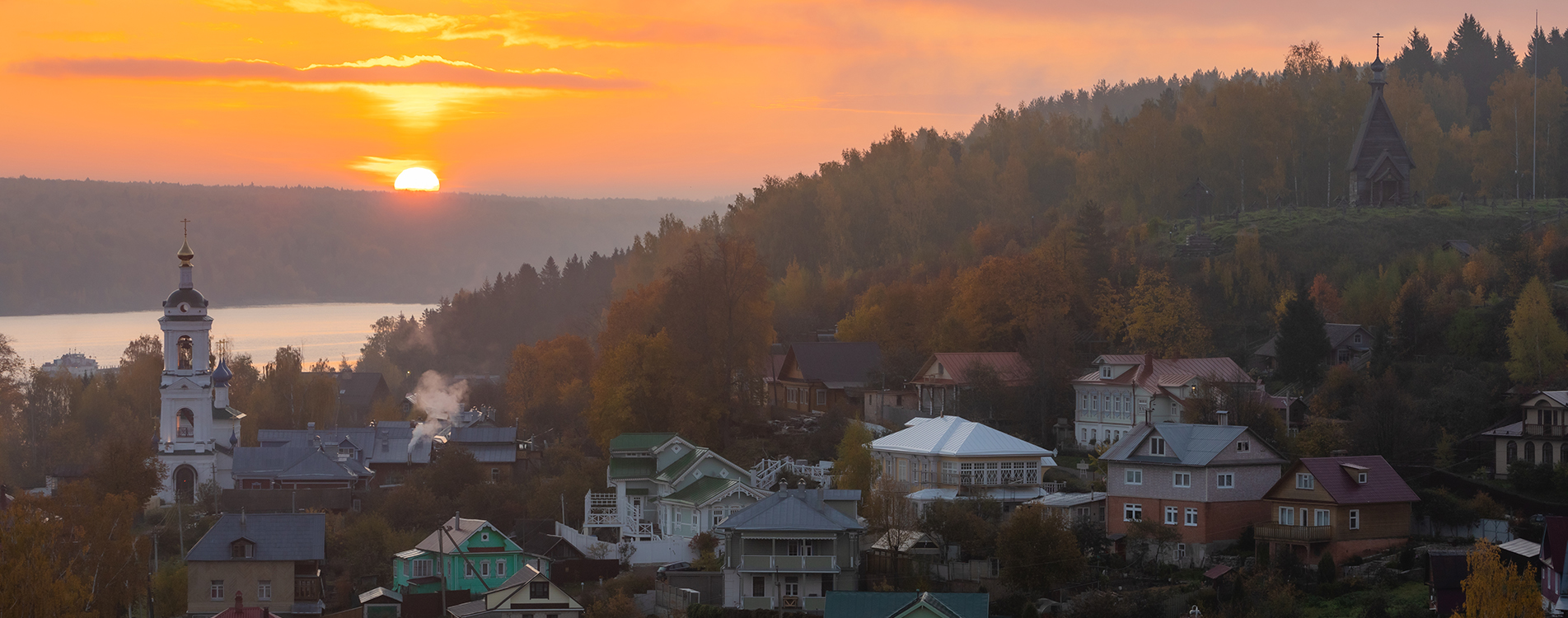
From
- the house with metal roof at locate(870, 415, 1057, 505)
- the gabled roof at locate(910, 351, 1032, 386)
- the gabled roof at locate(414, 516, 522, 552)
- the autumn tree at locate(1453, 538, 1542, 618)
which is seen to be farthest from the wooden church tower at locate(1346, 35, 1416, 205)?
the autumn tree at locate(1453, 538, 1542, 618)

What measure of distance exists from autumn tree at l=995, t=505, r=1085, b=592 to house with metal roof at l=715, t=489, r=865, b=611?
478 centimetres

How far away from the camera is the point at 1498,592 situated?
34219 millimetres

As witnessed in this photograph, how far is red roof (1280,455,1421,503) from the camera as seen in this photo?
46.2 metres

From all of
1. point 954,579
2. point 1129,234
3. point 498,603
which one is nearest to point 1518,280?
point 1129,234

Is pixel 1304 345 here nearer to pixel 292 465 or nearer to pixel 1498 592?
pixel 1498 592

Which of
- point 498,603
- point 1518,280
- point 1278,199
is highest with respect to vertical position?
point 1278,199

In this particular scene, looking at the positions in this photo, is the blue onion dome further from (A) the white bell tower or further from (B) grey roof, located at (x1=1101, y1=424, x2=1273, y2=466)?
(B) grey roof, located at (x1=1101, y1=424, x2=1273, y2=466)

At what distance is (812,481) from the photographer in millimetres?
58781

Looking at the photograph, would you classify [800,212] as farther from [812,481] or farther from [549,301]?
[812,481]

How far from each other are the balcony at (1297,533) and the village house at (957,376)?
64.6ft

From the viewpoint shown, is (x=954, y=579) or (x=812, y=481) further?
(x=812, y=481)

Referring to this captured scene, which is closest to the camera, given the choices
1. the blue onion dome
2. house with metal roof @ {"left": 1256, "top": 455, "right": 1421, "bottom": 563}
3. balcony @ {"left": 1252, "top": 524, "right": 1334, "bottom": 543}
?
balcony @ {"left": 1252, "top": 524, "right": 1334, "bottom": 543}

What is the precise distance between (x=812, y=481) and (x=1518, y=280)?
31689 mm

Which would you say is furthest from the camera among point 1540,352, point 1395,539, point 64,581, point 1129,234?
point 1129,234
